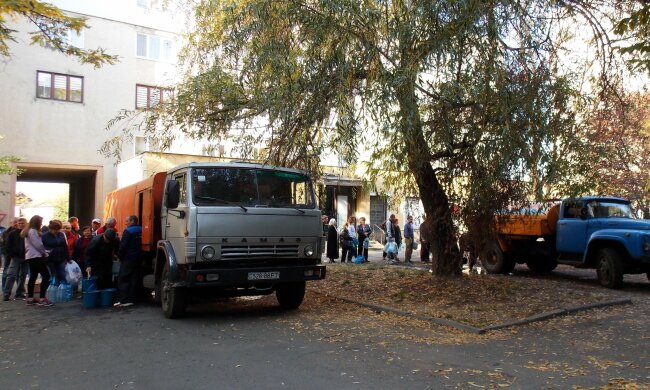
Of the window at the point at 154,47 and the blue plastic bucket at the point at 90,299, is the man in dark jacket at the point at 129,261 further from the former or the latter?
the window at the point at 154,47

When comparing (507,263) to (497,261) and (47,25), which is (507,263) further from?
(47,25)

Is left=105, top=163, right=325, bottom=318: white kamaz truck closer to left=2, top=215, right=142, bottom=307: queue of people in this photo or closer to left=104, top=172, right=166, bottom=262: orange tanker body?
left=104, top=172, right=166, bottom=262: orange tanker body

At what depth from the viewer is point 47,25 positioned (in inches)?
376

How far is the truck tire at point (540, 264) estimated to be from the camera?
1397 cm

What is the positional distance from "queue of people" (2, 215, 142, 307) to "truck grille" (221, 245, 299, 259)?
2.77 m

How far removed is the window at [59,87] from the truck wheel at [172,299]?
18.9 meters

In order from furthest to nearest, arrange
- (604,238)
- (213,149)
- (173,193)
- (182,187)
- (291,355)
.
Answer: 1. (213,149)
2. (604,238)
3. (182,187)
4. (173,193)
5. (291,355)

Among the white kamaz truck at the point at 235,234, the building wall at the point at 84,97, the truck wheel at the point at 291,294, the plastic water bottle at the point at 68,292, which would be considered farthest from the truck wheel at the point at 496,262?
the building wall at the point at 84,97

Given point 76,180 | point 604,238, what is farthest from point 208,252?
point 76,180

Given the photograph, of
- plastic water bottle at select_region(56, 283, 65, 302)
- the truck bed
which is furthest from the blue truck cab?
plastic water bottle at select_region(56, 283, 65, 302)

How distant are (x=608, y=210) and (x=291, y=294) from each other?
8.20 meters

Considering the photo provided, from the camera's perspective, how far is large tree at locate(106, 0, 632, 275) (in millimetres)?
7488

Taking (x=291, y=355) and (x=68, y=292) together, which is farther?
(x=68, y=292)

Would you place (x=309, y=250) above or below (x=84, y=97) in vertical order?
below
